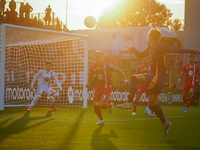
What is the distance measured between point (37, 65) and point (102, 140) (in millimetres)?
13509

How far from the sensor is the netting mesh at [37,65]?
18219mm

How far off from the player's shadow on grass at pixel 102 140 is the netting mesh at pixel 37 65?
9.64 m

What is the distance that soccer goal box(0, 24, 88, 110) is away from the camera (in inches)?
711

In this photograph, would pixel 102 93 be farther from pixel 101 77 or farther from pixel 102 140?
pixel 102 140

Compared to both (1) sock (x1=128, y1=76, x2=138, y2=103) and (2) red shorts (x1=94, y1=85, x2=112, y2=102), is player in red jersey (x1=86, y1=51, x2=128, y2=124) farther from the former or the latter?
(1) sock (x1=128, y1=76, x2=138, y2=103)

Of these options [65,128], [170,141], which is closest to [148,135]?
[170,141]

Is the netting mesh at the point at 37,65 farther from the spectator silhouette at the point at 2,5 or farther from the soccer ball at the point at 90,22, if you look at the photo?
the spectator silhouette at the point at 2,5

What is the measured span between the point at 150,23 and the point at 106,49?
3553 centimetres

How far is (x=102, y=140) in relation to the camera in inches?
282

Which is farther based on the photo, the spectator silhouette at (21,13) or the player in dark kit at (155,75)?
the spectator silhouette at (21,13)

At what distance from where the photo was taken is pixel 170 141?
7148 millimetres

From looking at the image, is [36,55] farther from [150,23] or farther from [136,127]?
[150,23]

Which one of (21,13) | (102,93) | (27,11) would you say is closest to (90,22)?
(27,11)

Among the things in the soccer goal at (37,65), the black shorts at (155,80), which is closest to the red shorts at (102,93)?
the black shorts at (155,80)
